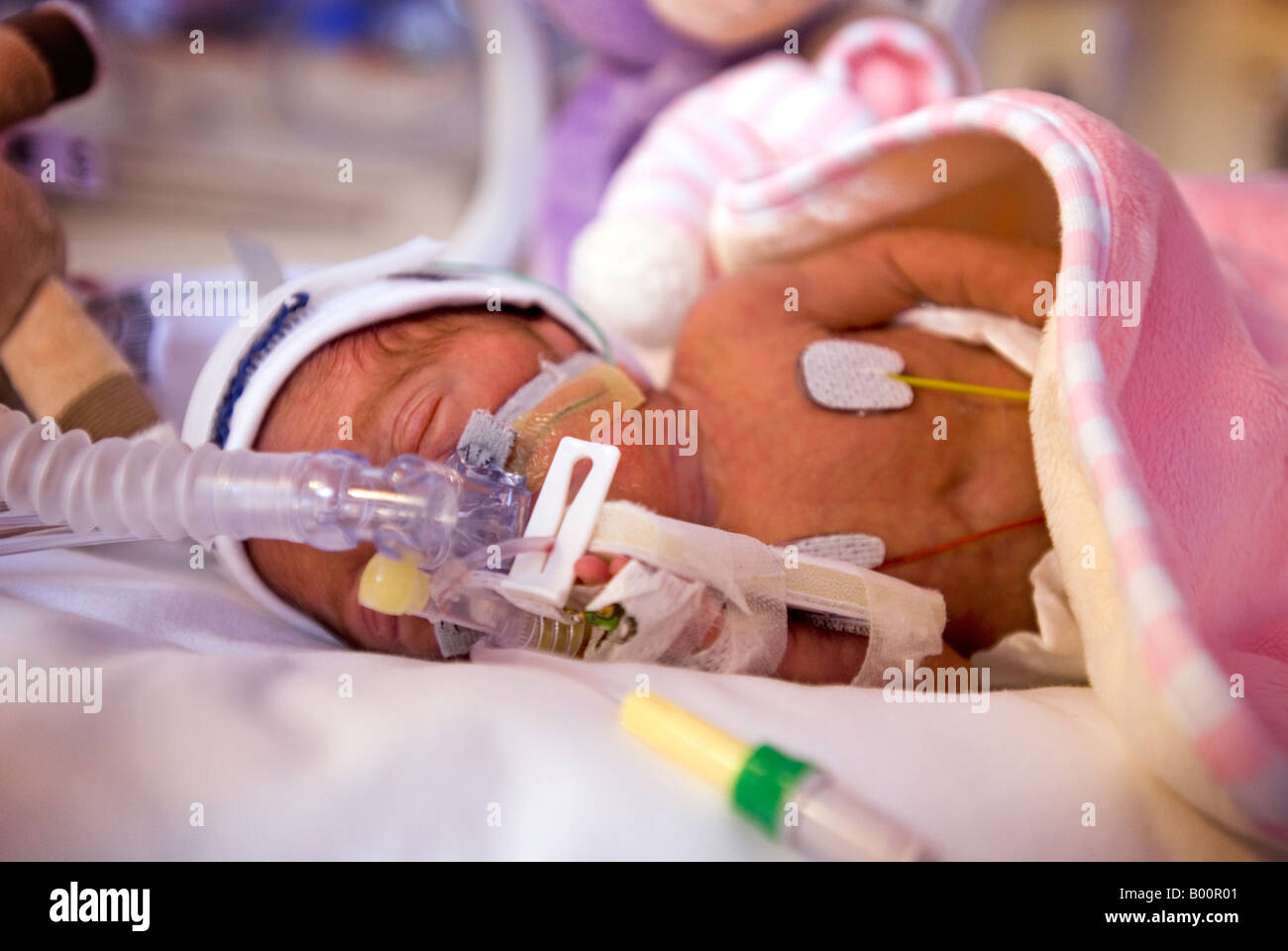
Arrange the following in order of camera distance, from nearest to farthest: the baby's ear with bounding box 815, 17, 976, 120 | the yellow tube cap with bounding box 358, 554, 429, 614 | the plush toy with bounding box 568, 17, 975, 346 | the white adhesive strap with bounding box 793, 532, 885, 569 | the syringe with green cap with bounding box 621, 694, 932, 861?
1. the syringe with green cap with bounding box 621, 694, 932, 861
2. the yellow tube cap with bounding box 358, 554, 429, 614
3. the white adhesive strap with bounding box 793, 532, 885, 569
4. the plush toy with bounding box 568, 17, 975, 346
5. the baby's ear with bounding box 815, 17, 976, 120

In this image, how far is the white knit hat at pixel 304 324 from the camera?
2.74 ft

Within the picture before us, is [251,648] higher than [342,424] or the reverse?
the reverse

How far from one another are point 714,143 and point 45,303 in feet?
2.75

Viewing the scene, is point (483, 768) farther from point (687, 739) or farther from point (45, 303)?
point (45, 303)

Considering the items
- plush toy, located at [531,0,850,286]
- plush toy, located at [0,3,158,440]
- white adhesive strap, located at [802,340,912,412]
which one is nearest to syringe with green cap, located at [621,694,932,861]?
white adhesive strap, located at [802,340,912,412]

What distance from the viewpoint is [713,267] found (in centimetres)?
122

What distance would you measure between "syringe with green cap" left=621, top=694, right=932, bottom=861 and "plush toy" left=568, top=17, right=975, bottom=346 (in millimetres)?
722

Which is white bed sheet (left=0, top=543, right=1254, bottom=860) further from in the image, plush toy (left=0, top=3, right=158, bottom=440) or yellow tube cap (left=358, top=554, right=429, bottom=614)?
plush toy (left=0, top=3, right=158, bottom=440)

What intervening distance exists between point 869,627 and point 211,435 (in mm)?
613

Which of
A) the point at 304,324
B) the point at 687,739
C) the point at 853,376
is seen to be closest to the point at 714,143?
the point at 853,376

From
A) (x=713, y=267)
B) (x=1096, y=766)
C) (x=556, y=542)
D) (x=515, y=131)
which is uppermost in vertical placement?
(x=515, y=131)

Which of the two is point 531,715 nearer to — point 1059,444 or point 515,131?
point 1059,444

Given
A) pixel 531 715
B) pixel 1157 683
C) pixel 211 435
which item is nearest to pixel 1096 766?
pixel 1157 683

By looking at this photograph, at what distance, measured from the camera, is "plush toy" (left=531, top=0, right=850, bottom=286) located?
1317 millimetres
